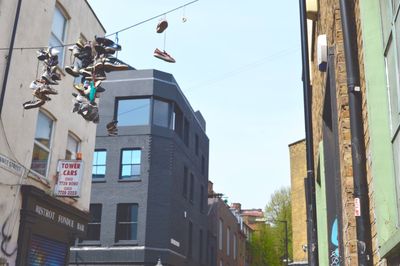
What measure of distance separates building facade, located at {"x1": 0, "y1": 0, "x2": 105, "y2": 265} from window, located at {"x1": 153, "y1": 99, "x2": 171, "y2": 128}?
11.7m

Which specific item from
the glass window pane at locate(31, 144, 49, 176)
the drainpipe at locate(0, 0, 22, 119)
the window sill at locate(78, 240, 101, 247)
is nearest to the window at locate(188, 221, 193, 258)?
the window sill at locate(78, 240, 101, 247)

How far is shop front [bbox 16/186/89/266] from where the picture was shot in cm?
1275

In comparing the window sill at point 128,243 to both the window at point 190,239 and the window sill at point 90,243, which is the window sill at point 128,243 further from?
the window at point 190,239

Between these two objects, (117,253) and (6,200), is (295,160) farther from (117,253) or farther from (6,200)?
(6,200)

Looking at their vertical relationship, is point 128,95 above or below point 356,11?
above

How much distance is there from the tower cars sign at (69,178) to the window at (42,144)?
0.46 metres

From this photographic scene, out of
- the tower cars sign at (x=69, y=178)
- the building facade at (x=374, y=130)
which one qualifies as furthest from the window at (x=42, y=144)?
the building facade at (x=374, y=130)

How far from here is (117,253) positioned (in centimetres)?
2628

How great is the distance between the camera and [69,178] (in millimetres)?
14477

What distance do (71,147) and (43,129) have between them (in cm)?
207

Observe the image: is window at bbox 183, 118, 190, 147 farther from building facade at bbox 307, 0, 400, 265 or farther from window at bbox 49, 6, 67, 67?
building facade at bbox 307, 0, 400, 265

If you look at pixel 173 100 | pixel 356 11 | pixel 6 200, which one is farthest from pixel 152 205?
pixel 356 11

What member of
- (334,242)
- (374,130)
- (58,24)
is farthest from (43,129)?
(374,130)

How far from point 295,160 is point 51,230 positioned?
19.1 m
